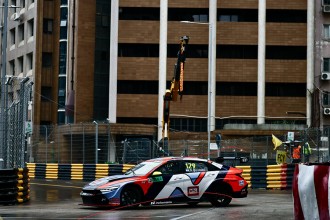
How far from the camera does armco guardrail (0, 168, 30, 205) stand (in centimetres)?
2172

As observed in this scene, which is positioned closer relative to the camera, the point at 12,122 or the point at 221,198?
the point at 221,198

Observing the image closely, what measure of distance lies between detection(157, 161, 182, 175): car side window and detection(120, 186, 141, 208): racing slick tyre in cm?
87

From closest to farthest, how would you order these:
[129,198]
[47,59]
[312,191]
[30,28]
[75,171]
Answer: [312,191], [129,198], [75,171], [47,59], [30,28]

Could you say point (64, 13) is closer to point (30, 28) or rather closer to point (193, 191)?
point (30, 28)

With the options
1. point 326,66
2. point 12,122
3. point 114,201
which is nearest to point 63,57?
point 326,66

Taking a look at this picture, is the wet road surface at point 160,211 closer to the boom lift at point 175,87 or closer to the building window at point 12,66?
the boom lift at point 175,87

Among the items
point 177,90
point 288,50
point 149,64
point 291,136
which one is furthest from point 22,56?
point 291,136

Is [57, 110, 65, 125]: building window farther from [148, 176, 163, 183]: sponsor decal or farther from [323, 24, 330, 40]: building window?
[148, 176, 163, 183]: sponsor decal

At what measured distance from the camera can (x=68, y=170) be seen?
40719 millimetres

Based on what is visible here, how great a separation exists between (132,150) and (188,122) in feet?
81.3

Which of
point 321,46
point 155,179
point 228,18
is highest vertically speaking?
point 228,18

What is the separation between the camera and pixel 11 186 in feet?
72.1

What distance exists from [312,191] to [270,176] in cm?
2341

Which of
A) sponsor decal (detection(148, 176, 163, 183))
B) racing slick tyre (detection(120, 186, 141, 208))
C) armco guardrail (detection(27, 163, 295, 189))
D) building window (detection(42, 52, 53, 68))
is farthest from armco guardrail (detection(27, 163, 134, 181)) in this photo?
building window (detection(42, 52, 53, 68))
